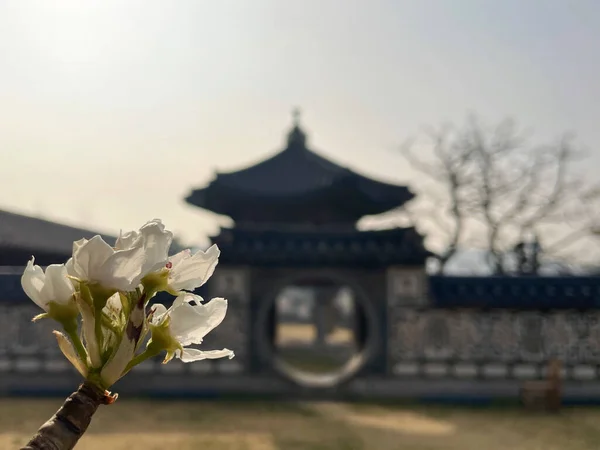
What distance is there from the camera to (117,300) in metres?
1.05

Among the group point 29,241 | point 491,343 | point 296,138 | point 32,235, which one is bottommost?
point 491,343

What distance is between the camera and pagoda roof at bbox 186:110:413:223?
43.1 feet

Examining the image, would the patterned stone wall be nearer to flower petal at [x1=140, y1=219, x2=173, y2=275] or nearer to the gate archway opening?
the gate archway opening

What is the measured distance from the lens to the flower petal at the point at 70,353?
961 millimetres

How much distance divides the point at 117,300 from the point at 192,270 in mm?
156

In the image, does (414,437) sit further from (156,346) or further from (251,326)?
(156,346)

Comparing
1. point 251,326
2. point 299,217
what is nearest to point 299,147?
point 299,217

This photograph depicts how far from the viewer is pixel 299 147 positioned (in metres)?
14.9

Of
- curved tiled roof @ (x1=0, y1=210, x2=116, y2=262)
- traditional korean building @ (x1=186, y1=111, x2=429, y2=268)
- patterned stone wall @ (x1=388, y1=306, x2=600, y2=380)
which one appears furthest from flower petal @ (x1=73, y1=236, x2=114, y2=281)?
curved tiled roof @ (x1=0, y1=210, x2=116, y2=262)

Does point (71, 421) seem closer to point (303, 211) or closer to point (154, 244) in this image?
point (154, 244)

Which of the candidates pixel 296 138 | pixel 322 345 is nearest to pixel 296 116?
pixel 296 138

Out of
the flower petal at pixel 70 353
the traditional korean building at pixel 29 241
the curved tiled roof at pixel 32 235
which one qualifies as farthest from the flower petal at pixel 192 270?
the curved tiled roof at pixel 32 235

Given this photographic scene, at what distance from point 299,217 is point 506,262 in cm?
1373

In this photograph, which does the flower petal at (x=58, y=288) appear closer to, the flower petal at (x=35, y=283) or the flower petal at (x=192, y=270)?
the flower petal at (x=35, y=283)
